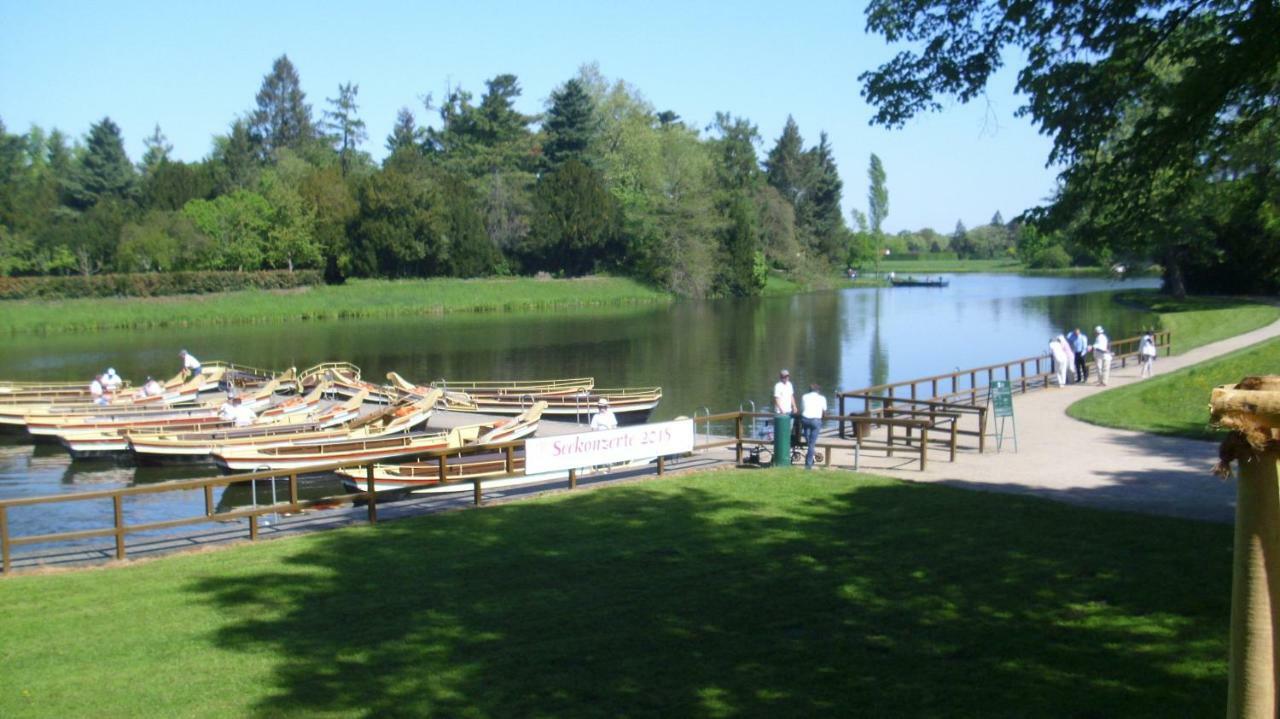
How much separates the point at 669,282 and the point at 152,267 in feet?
152

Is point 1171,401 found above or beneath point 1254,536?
beneath

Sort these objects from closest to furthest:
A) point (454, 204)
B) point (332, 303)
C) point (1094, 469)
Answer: point (1094, 469) → point (332, 303) → point (454, 204)

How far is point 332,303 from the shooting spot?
83.2 meters

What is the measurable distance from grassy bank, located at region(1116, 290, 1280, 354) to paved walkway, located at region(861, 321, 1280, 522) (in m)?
22.2

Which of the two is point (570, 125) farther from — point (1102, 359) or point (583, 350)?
point (1102, 359)

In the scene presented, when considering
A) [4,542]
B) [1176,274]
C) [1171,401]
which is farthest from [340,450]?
[1176,274]

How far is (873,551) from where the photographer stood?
12633mm

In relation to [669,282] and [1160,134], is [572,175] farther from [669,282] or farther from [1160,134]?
[1160,134]

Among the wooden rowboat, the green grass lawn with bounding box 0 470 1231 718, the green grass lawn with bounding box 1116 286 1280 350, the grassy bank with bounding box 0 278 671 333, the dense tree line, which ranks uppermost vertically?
the dense tree line

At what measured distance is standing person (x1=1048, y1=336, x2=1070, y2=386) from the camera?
3200cm

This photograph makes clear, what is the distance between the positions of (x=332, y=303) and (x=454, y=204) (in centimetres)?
1744

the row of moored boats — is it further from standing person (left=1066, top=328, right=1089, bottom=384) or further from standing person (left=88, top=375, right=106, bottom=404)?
standing person (left=1066, top=328, right=1089, bottom=384)

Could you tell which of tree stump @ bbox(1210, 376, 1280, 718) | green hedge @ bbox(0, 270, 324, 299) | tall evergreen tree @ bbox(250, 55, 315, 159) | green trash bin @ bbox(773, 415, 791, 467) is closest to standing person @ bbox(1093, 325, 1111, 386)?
green trash bin @ bbox(773, 415, 791, 467)

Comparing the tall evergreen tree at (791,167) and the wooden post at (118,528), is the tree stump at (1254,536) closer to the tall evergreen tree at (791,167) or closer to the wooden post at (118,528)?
the wooden post at (118,528)
